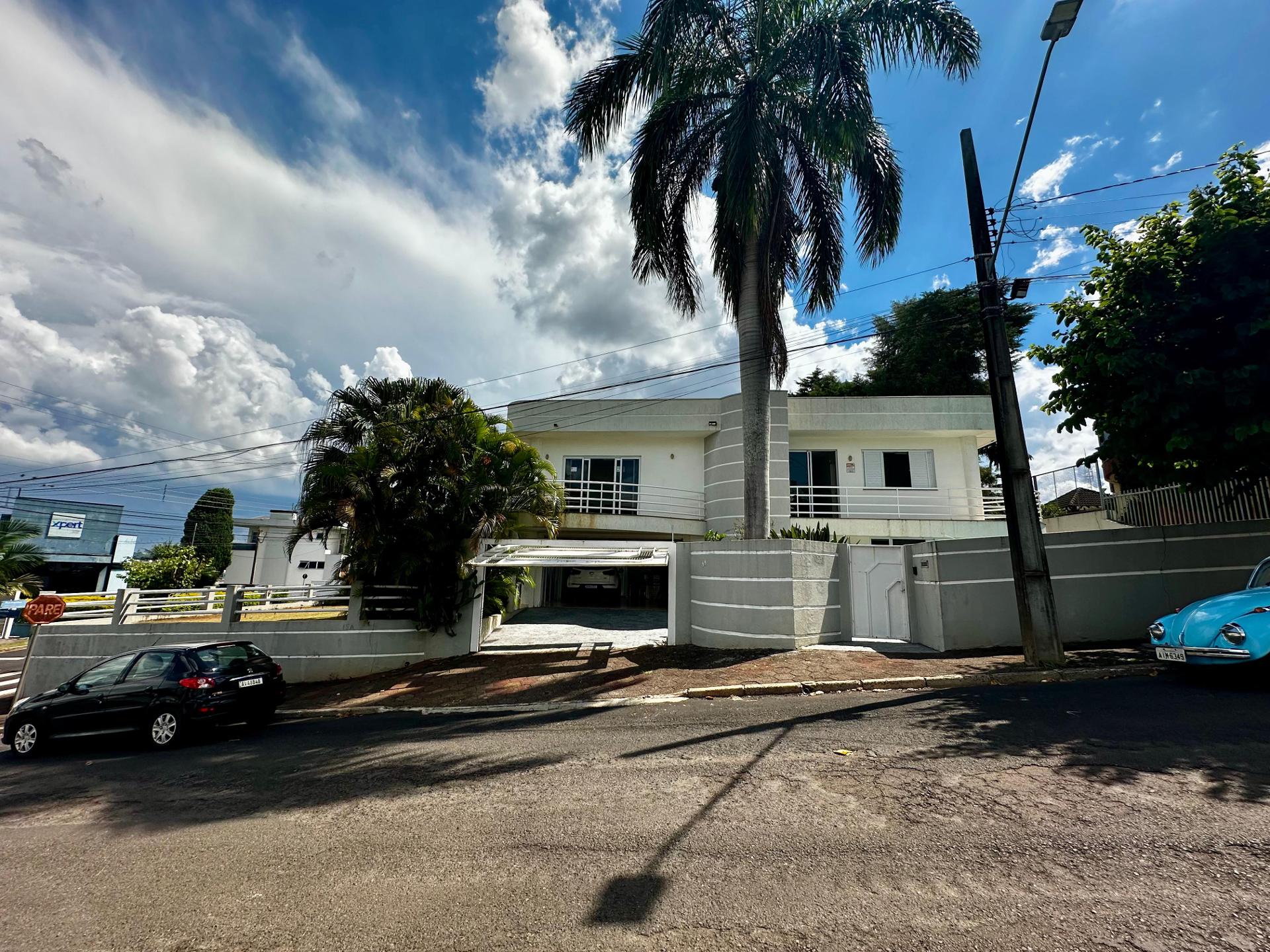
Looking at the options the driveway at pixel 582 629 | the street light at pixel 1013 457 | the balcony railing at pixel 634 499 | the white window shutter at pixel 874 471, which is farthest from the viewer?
the balcony railing at pixel 634 499

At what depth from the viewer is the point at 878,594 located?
11.6 metres

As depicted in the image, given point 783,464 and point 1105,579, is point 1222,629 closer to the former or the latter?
point 1105,579

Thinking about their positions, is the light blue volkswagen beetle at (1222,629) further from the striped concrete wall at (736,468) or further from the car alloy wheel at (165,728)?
the car alloy wheel at (165,728)

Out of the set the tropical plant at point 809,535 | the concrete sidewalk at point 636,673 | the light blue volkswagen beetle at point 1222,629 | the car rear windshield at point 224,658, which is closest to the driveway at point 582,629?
the concrete sidewalk at point 636,673

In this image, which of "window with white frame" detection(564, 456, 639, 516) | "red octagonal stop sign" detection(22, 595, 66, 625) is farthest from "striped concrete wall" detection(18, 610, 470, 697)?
"window with white frame" detection(564, 456, 639, 516)

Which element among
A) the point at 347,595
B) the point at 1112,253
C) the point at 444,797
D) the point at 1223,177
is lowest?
the point at 444,797

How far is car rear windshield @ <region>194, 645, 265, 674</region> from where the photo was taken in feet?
28.0

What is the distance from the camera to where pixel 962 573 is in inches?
409

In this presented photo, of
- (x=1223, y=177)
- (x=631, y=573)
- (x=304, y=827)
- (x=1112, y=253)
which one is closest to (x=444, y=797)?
(x=304, y=827)

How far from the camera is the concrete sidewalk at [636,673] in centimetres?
855

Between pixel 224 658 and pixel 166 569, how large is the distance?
62.6 ft

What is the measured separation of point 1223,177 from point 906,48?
545 cm

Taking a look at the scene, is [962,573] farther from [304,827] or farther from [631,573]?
[631,573]

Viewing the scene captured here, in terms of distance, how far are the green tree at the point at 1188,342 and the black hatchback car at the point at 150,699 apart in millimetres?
13645
